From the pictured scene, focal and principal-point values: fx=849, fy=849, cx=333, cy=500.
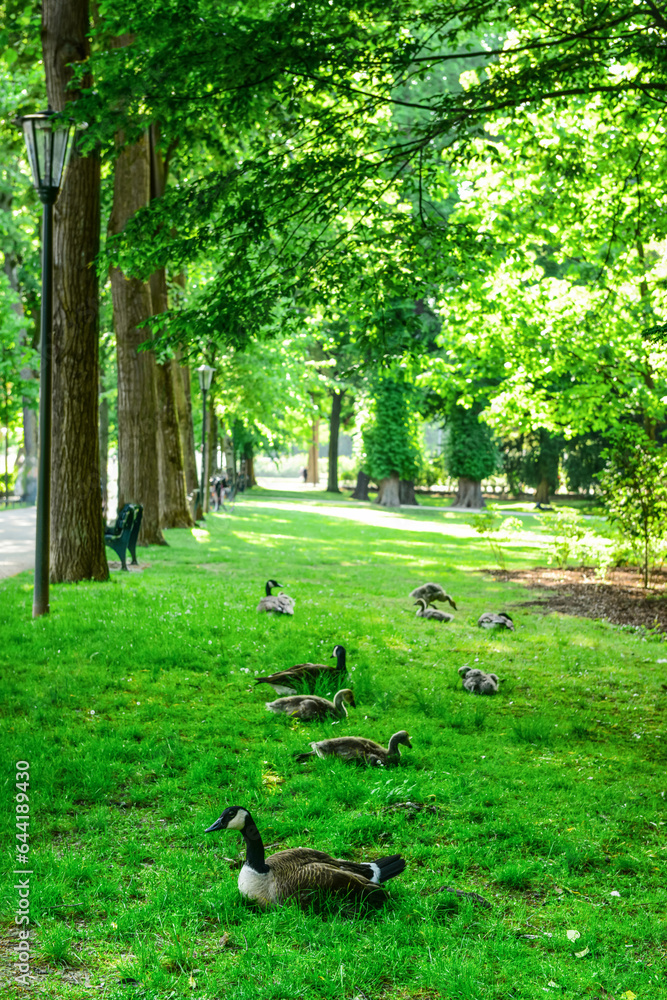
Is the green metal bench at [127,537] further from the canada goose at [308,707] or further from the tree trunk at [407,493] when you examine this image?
the tree trunk at [407,493]

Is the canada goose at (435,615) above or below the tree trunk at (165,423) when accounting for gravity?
below

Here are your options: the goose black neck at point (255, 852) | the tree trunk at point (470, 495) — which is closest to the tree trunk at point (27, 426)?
the tree trunk at point (470, 495)

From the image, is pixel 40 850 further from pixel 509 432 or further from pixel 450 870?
pixel 509 432

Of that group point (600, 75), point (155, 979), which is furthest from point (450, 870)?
point (600, 75)

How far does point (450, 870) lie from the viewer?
4.71 meters

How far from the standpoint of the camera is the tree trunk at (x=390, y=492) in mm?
48844

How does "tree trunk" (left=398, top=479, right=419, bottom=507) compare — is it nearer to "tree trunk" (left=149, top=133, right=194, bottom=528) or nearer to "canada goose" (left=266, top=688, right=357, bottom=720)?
"tree trunk" (left=149, top=133, right=194, bottom=528)

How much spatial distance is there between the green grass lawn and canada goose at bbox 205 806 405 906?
9 cm

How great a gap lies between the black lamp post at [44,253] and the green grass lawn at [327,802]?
1.65 feet

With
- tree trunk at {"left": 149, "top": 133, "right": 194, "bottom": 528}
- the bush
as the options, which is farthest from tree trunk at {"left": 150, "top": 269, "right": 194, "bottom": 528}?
the bush

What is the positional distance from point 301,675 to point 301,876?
3.52m

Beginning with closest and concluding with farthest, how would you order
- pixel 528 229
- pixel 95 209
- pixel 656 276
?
pixel 95 209 → pixel 528 229 → pixel 656 276

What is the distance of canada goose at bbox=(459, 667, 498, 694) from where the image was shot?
27.0 feet

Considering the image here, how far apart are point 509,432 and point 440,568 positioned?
1351 inches
